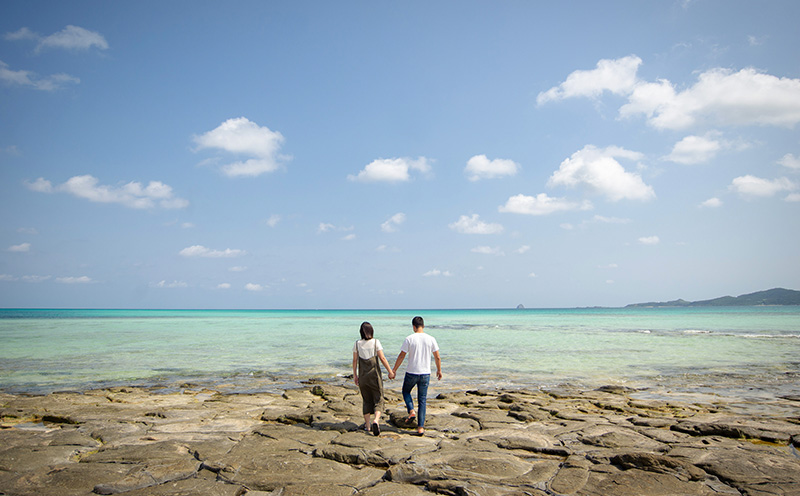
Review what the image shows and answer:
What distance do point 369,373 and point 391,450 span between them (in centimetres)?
147

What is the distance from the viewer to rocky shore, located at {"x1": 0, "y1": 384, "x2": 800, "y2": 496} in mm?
5863

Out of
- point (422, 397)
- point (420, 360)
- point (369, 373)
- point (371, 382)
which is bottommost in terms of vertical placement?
point (422, 397)

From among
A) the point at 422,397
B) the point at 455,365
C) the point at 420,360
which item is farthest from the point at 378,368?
the point at 455,365

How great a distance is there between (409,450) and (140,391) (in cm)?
1062

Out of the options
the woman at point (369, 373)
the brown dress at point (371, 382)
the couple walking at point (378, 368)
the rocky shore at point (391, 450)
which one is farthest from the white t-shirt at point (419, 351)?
the rocky shore at point (391, 450)

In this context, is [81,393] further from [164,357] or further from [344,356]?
[344,356]

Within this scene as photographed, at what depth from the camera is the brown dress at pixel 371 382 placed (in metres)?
8.38

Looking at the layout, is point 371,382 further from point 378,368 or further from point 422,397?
point 422,397

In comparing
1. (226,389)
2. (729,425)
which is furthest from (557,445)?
(226,389)

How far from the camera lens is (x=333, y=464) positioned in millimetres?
6688

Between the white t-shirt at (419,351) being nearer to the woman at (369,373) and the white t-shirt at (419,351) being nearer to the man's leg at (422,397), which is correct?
the man's leg at (422,397)

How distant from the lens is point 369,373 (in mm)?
8398

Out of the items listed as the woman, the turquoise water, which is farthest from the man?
the turquoise water

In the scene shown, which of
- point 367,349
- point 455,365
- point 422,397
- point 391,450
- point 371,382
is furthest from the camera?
point 455,365
